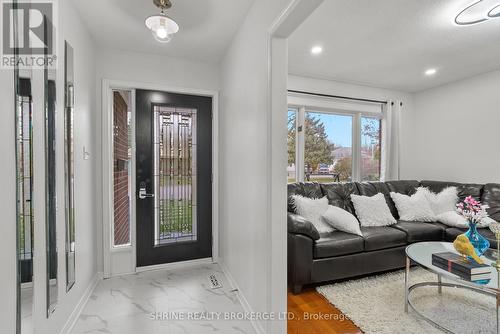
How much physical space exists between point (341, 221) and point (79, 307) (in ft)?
8.59

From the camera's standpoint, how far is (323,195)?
3176 millimetres

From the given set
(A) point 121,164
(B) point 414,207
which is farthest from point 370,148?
(A) point 121,164

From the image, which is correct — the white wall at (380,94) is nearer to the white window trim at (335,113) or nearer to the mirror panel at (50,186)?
the white window trim at (335,113)

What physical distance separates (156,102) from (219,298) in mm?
2254

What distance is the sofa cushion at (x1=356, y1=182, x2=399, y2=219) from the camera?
3.41 m

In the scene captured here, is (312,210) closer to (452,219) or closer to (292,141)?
(292,141)

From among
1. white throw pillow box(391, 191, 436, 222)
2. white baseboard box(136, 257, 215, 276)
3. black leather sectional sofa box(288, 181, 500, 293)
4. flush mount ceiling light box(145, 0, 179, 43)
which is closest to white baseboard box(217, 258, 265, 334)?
white baseboard box(136, 257, 215, 276)

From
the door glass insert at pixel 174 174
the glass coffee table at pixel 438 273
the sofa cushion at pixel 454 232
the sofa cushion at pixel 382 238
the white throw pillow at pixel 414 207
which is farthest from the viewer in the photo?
the white throw pillow at pixel 414 207

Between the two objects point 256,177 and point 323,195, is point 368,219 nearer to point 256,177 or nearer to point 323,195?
point 323,195

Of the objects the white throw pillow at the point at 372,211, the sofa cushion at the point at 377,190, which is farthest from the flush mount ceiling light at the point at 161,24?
the sofa cushion at the point at 377,190

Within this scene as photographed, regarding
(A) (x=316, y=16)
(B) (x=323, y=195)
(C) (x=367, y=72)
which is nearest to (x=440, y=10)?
(A) (x=316, y=16)

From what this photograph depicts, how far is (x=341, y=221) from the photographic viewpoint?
2.67 metres

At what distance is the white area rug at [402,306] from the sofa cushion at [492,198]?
1313 millimetres

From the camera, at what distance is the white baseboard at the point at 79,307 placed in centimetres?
177
